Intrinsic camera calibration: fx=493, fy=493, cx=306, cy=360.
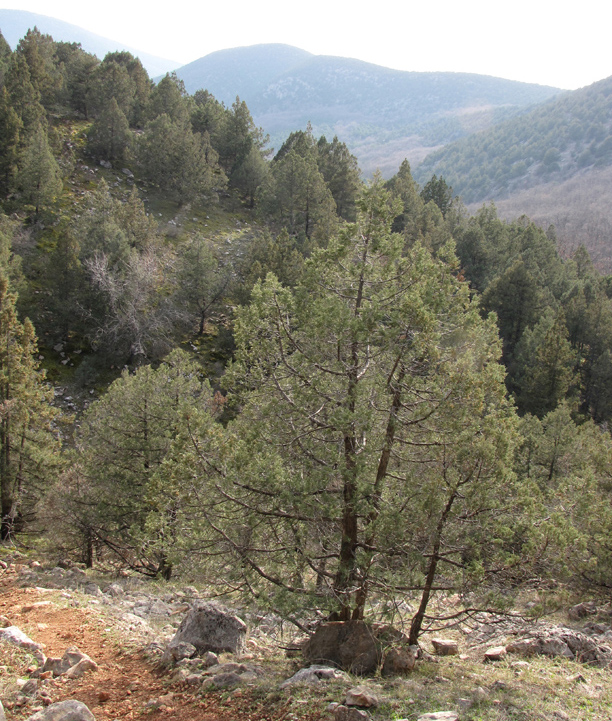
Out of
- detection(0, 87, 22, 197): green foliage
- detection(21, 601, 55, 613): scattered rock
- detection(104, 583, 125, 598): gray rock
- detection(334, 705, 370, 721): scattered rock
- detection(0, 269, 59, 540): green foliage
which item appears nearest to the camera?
detection(334, 705, 370, 721): scattered rock

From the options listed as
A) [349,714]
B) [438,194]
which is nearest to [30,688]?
[349,714]

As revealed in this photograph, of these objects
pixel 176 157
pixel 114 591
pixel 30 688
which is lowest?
pixel 114 591

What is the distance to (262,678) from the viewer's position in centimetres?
609

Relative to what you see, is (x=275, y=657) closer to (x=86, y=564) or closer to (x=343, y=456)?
(x=343, y=456)

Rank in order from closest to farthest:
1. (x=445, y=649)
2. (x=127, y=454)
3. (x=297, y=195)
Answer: (x=445, y=649) → (x=127, y=454) → (x=297, y=195)

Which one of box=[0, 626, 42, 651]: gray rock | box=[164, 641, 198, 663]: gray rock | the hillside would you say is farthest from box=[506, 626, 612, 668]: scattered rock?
the hillside

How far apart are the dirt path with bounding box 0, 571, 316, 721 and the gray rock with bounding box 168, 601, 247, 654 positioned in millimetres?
666

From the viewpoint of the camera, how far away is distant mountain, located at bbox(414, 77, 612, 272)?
130375 mm

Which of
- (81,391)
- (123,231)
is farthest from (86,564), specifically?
(123,231)

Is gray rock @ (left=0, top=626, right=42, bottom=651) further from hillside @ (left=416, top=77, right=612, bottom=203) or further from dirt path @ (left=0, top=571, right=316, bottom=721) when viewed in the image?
hillside @ (left=416, top=77, right=612, bottom=203)

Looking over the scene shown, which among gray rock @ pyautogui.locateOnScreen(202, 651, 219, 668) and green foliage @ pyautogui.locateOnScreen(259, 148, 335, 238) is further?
green foliage @ pyautogui.locateOnScreen(259, 148, 335, 238)

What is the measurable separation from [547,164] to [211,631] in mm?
178942

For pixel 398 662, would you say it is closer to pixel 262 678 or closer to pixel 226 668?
pixel 262 678

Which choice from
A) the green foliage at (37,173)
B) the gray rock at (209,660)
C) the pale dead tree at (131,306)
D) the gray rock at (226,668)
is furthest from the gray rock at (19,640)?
the green foliage at (37,173)
